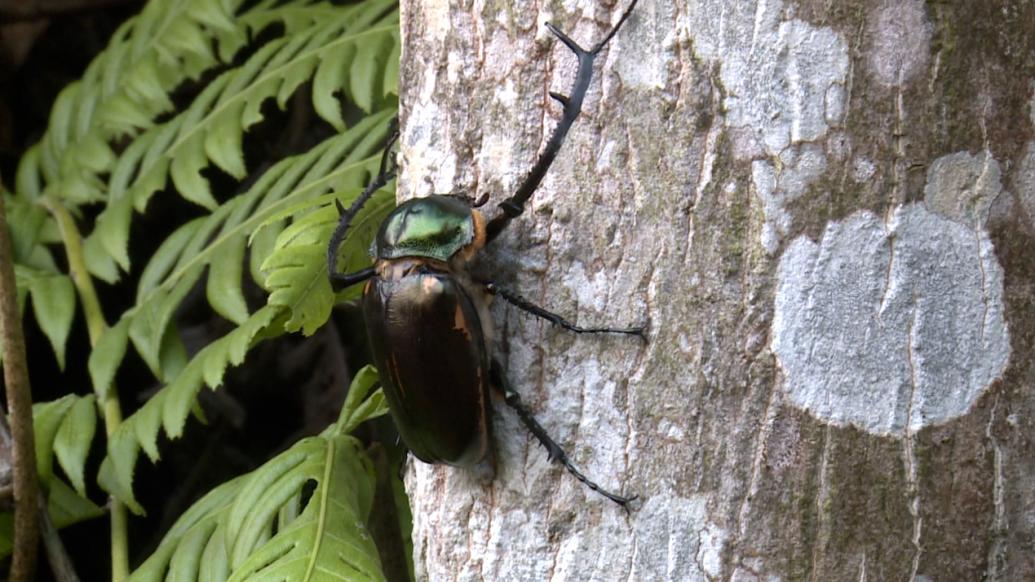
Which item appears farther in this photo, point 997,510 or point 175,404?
point 175,404

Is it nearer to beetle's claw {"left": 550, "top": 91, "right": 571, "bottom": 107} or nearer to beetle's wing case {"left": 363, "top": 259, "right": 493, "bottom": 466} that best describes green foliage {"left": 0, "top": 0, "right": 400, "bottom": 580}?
beetle's wing case {"left": 363, "top": 259, "right": 493, "bottom": 466}

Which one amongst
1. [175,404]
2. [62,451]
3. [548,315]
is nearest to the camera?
[548,315]

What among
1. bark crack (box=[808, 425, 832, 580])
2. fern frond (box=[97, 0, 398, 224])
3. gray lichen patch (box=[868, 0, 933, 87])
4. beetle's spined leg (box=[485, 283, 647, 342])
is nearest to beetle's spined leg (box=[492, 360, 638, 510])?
beetle's spined leg (box=[485, 283, 647, 342])

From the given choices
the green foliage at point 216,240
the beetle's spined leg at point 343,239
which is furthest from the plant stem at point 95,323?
the beetle's spined leg at point 343,239

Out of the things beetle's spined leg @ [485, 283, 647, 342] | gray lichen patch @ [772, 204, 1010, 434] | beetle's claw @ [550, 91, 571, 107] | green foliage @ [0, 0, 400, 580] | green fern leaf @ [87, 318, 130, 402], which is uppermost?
beetle's claw @ [550, 91, 571, 107]

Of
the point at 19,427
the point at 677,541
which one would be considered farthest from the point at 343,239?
the point at 19,427

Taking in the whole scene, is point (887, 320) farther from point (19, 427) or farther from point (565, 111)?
point (19, 427)
